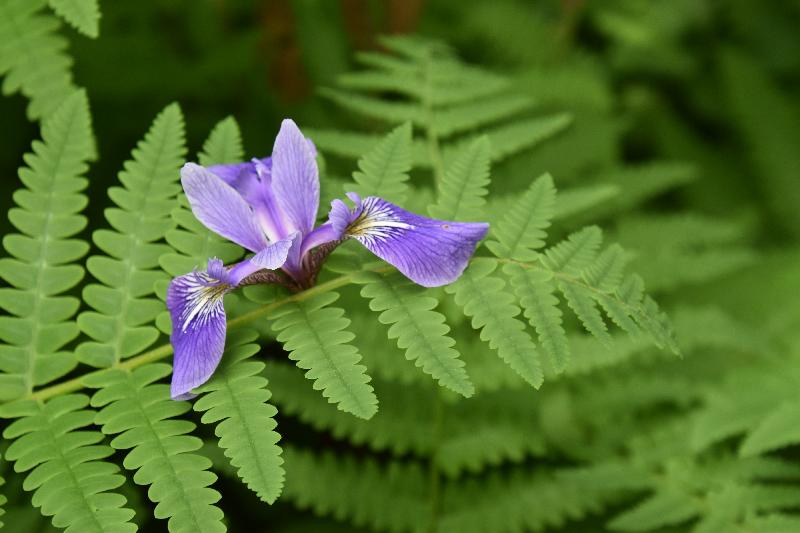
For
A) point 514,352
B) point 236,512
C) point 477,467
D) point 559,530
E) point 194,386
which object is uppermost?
point 514,352

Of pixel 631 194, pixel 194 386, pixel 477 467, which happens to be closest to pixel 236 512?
pixel 477 467

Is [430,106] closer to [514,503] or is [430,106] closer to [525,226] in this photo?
[525,226]

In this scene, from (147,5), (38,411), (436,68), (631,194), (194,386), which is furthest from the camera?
(147,5)

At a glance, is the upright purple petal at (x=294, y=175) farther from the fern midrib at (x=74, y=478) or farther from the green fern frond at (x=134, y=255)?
the fern midrib at (x=74, y=478)

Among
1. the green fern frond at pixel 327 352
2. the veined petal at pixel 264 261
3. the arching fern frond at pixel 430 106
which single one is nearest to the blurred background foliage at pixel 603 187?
the arching fern frond at pixel 430 106

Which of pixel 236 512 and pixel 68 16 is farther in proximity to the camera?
pixel 236 512

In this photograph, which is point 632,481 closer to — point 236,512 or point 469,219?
point 469,219

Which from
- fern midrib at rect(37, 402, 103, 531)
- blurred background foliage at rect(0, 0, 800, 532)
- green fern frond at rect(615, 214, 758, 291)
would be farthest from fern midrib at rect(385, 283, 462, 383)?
green fern frond at rect(615, 214, 758, 291)

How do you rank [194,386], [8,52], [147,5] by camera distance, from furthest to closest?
[147,5] → [8,52] → [194,386]
